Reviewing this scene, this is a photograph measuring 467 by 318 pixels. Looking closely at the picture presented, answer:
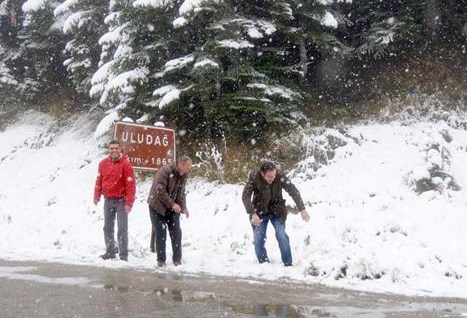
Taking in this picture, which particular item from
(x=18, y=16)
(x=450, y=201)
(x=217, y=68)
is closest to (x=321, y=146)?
(x=217, y=68)

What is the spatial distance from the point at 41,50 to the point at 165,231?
16.6 m

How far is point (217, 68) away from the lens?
13.5m

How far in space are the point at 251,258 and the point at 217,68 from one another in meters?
5.95

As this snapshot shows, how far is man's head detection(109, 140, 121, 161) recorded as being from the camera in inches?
348

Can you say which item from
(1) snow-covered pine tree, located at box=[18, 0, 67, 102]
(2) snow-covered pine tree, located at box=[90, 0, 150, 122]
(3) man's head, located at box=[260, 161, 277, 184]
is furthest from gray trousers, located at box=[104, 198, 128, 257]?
(1) snow-covered pine tree, located at box=[18, 0, 67, 102]

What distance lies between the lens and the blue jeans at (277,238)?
27.0 ft

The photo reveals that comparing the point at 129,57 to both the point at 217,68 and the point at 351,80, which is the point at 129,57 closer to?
the point at 217,68

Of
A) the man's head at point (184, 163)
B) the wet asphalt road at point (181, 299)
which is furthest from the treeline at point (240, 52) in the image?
the wet asphalt road at point (181, 299)

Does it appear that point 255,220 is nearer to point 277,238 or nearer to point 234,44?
point 277,238

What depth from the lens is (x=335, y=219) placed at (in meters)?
10.1

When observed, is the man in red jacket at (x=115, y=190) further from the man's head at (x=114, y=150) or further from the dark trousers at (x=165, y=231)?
the dark trousers at (x=165, y=231)

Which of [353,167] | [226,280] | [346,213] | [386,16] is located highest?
[386,16]

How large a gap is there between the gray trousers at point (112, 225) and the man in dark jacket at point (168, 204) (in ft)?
1.96

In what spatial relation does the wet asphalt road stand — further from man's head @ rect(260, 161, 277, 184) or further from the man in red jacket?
man's head @ rect(260, 161, 277, 184)
